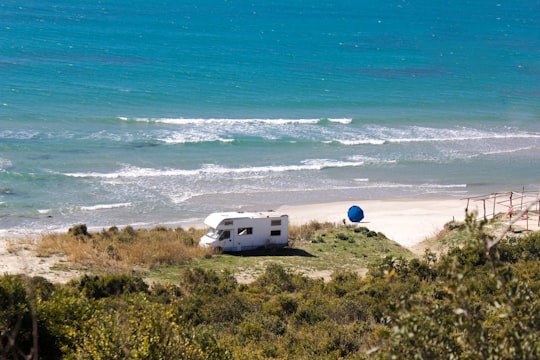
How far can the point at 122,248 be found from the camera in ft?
88.6

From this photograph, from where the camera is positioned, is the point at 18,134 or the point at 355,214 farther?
the point at 18,134

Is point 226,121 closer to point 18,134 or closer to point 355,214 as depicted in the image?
point 18,134

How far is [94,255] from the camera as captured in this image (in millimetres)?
26219

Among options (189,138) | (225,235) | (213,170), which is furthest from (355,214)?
(189,138)

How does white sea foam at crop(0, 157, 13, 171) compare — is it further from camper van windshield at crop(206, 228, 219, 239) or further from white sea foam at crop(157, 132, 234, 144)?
camper van windshield at crop(206, 228, 219, 239)

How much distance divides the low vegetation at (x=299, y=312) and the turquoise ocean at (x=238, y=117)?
9968 mm

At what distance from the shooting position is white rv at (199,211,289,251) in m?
28.6

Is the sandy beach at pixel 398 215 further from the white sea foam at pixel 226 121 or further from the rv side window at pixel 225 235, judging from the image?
the white sea foam at pixel 226 121

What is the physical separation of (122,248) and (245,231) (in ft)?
14.9

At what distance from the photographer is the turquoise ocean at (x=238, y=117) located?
39.0 metres

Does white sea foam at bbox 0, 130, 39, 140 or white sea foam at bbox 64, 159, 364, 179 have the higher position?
white sea foam at bbox 0, 130, 39, 140

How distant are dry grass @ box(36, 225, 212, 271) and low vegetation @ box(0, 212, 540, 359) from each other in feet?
1.47

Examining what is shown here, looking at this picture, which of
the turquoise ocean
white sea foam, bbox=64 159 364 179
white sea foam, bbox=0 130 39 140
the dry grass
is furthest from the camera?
white sea foam, bbox=0 130 39 140

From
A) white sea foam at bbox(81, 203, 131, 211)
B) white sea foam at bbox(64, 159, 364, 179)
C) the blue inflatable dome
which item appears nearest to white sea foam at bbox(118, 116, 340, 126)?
white sea foam at bbox(64, 159, 364, 179)
